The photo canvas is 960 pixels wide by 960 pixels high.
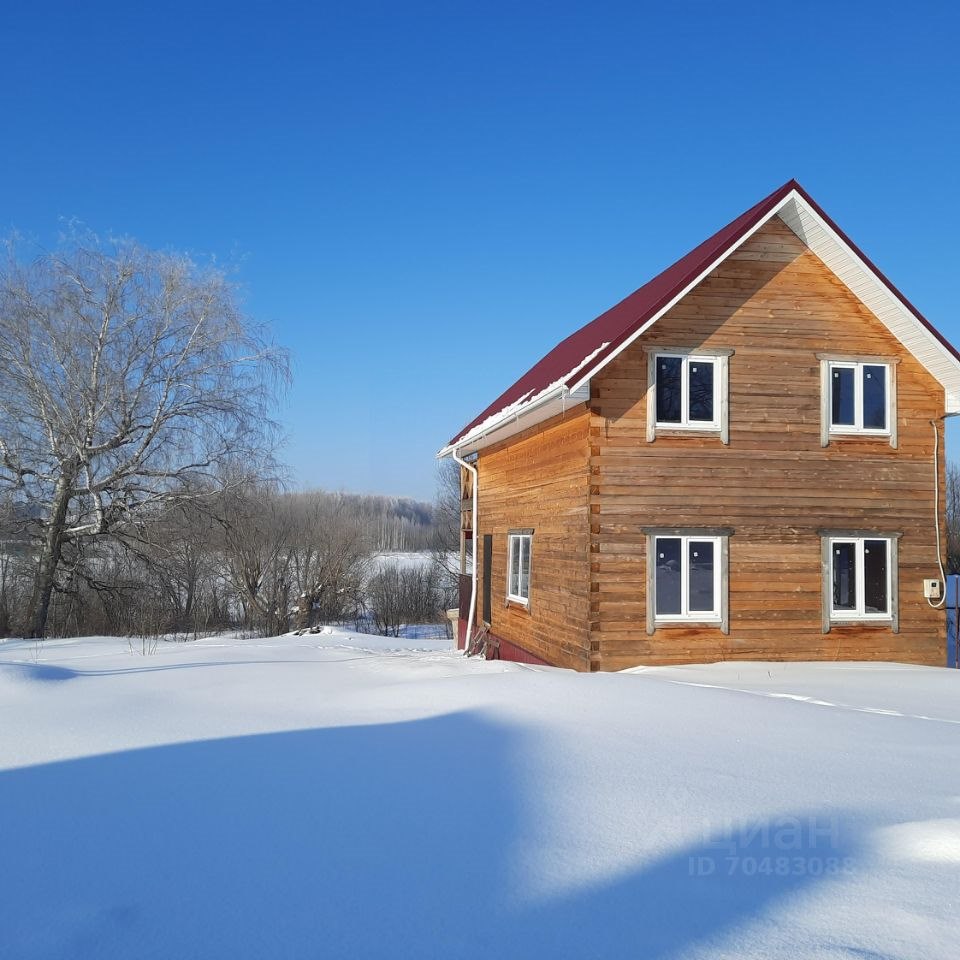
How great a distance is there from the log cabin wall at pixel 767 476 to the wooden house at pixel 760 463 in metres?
0.02

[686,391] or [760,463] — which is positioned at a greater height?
[686,391]

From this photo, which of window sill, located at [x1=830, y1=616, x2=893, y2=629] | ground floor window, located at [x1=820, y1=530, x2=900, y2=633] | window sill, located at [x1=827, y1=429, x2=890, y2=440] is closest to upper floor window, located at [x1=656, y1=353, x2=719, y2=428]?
window sill, located at [x1=827, y1=429, x2=890, y2=440]

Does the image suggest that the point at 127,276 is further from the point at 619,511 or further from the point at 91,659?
the point at 619,511

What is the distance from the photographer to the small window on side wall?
39.1ft

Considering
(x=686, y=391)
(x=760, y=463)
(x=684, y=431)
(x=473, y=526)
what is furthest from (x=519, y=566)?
(x=760, y=463)

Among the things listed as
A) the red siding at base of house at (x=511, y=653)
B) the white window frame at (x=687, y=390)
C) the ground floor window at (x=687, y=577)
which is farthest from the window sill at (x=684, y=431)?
the red siding at base of house at (x=511, y=653)

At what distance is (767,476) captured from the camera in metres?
11.7

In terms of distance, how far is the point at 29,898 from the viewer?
3.40m

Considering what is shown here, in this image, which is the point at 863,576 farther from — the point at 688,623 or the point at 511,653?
the point at 511,653

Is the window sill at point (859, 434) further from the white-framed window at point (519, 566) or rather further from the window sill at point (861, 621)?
the white-framed window at point (519, 566)

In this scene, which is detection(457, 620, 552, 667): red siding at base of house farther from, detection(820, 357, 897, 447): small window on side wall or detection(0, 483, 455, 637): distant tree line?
detection(0, 483, 455, 637): distant tree line

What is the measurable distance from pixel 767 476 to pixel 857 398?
1883 mm

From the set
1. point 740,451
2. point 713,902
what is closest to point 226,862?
point 713,902

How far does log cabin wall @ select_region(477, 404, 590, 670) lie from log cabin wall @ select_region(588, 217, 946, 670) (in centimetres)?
41
